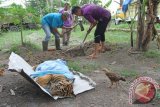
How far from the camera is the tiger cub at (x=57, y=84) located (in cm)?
559

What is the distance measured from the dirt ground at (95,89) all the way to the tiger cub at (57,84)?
123 millimetres

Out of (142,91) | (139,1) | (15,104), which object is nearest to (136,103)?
(142,91)

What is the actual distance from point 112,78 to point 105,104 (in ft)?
2.43

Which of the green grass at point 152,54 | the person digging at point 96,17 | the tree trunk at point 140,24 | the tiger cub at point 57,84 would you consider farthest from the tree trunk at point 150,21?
the tiger cub at point 57,84

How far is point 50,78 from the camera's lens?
233 inches

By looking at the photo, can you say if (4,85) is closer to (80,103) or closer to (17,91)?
(17,91)

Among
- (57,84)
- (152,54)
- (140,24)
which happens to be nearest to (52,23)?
(140,24)

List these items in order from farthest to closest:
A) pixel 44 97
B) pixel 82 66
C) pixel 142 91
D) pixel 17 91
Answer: pixel 82 66 → pixel 17 91 → pixel 44 97 → pixel 142 91

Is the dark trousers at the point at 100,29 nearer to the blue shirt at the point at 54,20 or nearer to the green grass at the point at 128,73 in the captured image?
the blue shirt at the point at 54,20

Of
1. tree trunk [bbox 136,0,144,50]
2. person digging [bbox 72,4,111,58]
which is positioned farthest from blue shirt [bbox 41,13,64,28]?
tree trunk [bbox 136,0,144,50]

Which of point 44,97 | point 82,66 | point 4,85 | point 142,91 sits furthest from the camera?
point 82,66

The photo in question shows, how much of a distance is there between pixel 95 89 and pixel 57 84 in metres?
0.79

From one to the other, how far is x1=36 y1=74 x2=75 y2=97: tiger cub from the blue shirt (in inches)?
164

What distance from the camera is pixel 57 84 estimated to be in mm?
5656
